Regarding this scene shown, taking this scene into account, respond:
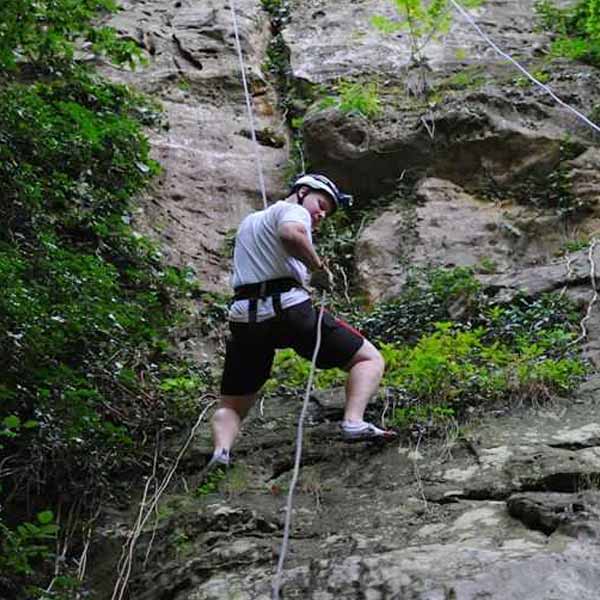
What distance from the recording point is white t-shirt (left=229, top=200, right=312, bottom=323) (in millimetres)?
5336

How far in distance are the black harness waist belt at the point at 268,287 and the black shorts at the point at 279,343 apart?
13cm

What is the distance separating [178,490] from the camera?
18.2 feet

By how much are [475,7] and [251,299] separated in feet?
25.4

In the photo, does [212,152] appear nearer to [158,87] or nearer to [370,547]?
[158,87]

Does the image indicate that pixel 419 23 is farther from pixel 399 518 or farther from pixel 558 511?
pixel 558 511

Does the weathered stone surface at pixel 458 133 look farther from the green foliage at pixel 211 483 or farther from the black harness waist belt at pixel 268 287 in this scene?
the green foliage at pixel 211 483

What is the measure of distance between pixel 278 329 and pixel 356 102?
15.3 feet

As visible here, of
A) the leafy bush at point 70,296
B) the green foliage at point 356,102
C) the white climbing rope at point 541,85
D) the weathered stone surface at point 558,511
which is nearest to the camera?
the weathered stone surface at point 558,511

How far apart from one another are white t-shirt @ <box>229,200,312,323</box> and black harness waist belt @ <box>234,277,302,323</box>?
0.02 metres

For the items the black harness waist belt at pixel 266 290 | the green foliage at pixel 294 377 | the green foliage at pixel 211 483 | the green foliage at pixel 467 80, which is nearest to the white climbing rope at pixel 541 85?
the green foliage at pixel 467 80

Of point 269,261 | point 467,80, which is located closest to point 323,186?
point 269,261

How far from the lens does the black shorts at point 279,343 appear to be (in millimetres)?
5305

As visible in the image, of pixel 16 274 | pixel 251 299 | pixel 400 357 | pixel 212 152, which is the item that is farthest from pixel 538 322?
pixel 212 152

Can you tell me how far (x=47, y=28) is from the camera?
25.0 feet
